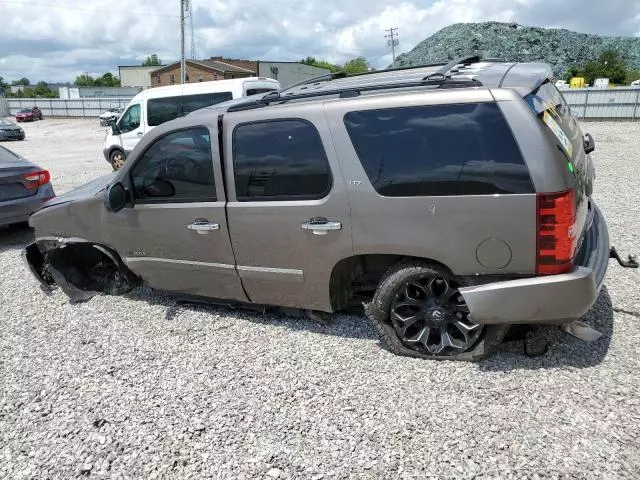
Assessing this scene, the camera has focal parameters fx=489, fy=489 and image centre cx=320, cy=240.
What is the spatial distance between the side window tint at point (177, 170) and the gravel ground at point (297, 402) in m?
1.08

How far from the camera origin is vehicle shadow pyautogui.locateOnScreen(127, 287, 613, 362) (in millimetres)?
3176

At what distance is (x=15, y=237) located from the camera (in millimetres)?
7133

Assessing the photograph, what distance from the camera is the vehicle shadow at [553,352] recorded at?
3137mm

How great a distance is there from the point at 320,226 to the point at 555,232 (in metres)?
1.42

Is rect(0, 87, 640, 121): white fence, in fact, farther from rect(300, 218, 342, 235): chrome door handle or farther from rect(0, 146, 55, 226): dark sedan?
rect(300, 218, 342, 235): chrome door handle

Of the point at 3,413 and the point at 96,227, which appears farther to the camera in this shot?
the point at 96,227

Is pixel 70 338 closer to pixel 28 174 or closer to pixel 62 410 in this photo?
pixel 62 410

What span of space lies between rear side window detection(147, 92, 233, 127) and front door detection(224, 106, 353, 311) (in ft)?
30.1

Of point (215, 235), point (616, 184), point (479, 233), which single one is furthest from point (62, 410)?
point (616, 184)

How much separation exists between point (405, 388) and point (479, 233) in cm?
105

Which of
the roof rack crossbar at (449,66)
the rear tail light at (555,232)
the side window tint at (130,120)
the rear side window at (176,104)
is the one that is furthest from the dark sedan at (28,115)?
the rear tail light at (555,232)

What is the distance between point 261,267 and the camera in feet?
11.9

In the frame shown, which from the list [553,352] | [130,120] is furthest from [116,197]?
[130,120]

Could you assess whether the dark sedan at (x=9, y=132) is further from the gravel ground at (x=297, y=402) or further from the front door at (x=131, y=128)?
the gravel ground at (x=297, y=402)
